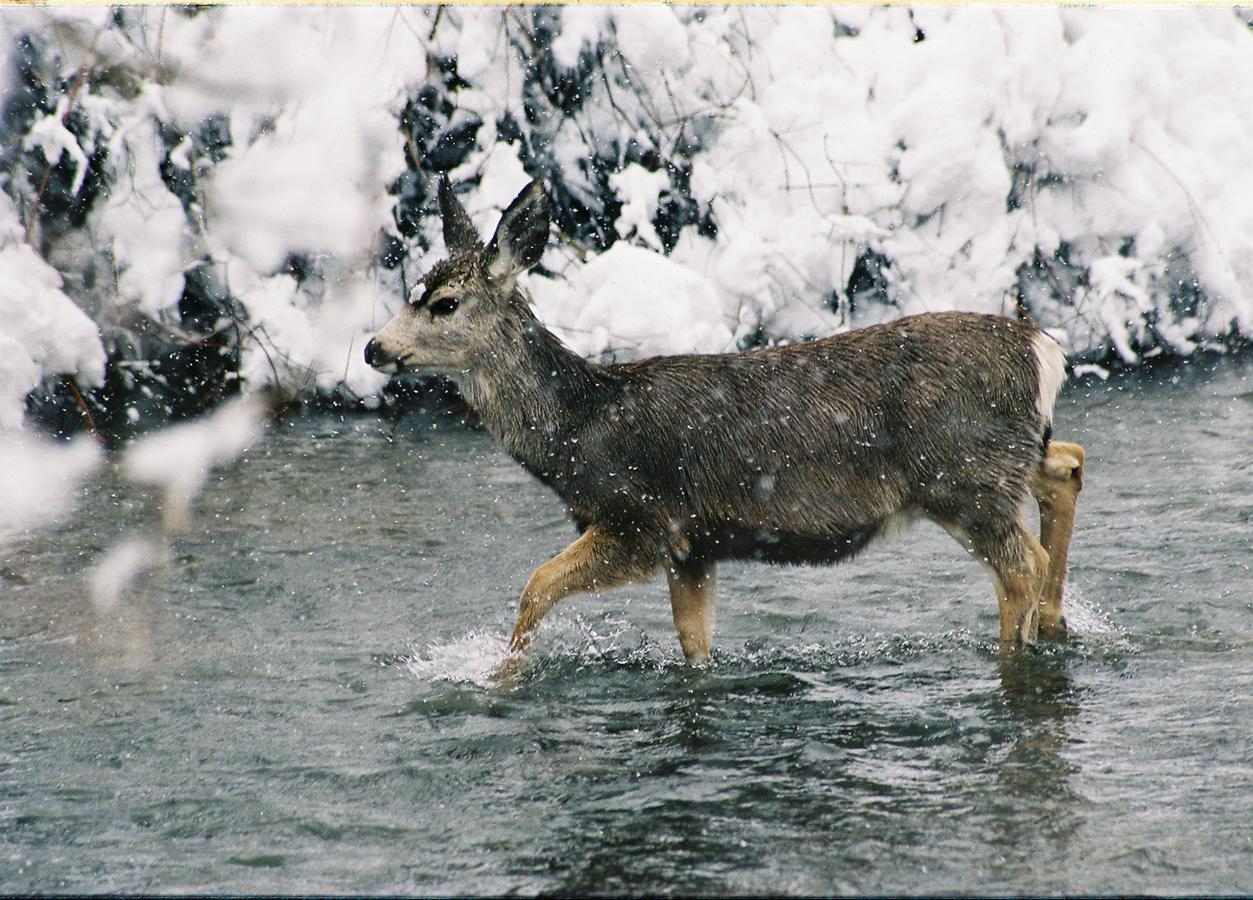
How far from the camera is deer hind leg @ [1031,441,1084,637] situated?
581 centimetres

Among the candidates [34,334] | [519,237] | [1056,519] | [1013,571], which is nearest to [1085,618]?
[1056,519]

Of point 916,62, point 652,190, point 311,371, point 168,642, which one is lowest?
point 168,642

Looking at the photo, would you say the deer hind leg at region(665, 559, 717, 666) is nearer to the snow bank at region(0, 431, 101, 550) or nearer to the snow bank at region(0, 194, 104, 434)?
the snow bank at region(0, 431, 101, 550)

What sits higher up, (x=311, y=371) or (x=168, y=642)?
(x=311, y=371)

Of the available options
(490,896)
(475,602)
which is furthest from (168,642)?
(490,896)

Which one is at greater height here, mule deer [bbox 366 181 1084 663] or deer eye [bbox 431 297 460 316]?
deer eye [bbox 431 297 460 316]

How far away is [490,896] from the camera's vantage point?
3.71 meters

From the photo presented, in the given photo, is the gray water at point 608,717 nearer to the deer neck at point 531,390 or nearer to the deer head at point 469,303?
the deer neck at point 531,390

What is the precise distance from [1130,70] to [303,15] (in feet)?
18.7

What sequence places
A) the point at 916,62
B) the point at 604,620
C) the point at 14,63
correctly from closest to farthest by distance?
the point at 604,620 < the point at 14,63 < the point at 916,62

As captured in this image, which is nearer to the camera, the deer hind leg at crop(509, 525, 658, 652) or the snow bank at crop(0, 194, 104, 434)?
the deer hind leg at crop(509, 525, 658, 652)

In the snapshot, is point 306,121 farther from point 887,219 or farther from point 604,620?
point 604,620

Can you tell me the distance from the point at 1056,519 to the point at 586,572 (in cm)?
183

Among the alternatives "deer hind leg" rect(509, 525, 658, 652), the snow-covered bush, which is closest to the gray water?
"deer hind leg" rect(509, 525, 658, 652)
